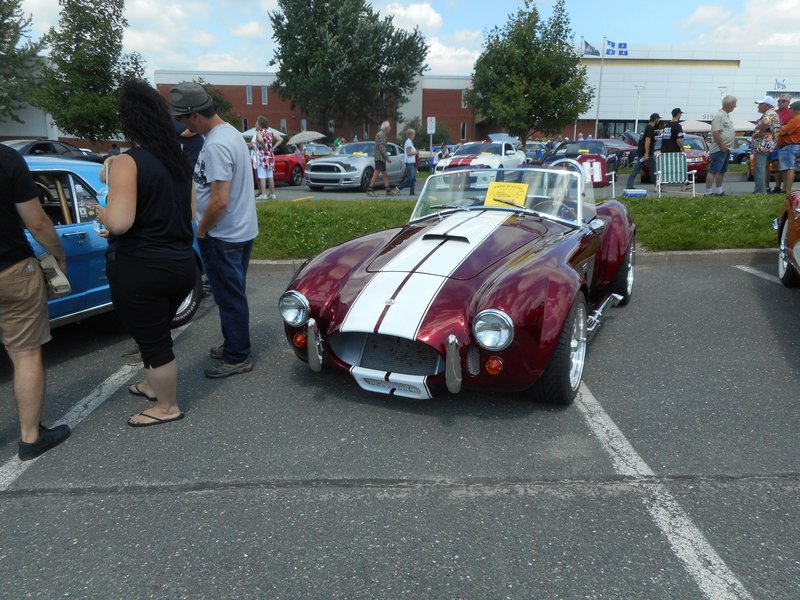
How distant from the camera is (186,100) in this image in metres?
3.48

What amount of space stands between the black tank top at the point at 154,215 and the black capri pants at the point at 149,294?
0.05 meters

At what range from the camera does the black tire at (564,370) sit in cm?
331

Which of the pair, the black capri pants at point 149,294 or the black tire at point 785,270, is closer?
the black capri pants at point 149,294

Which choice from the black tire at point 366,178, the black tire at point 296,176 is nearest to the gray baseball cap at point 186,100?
the black tire at point 366,178

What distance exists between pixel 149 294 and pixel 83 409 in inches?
42.9

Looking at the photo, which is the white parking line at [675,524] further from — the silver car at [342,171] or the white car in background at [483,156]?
the silver car at [342,171]

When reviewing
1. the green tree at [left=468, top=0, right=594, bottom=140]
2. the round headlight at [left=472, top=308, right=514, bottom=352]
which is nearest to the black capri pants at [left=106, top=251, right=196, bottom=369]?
the round headlight at [left=472, top=308, right=514, bottom=352]

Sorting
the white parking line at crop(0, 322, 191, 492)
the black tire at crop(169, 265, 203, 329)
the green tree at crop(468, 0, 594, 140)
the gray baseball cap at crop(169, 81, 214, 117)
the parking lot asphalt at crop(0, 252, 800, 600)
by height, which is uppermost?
the green tree at crop(468, 0, 594, 140)

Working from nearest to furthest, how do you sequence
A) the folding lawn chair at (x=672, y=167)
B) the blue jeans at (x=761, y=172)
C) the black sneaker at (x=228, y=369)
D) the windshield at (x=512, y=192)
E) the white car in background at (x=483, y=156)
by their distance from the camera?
the black sneaker at (x=228, y=369)
the windshield at (x=512, y=192)
the blue jeans at (x=761, y=172)
the folding lawn chair at (x=672, y=167)
the white car in background at (x=483, y=156)

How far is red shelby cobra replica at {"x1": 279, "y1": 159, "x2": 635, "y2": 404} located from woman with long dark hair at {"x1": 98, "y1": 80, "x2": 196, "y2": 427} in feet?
2.40

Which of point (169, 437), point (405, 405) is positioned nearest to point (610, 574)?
point (405, 405)

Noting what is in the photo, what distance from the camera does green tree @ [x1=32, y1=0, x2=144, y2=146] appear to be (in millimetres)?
25453

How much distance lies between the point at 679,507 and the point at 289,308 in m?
2.31

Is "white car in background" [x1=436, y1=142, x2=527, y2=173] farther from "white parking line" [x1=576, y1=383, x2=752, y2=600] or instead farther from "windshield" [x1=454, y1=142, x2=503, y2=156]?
"white parking line" [x1=576, y1=383, x2=752, y2=600]
